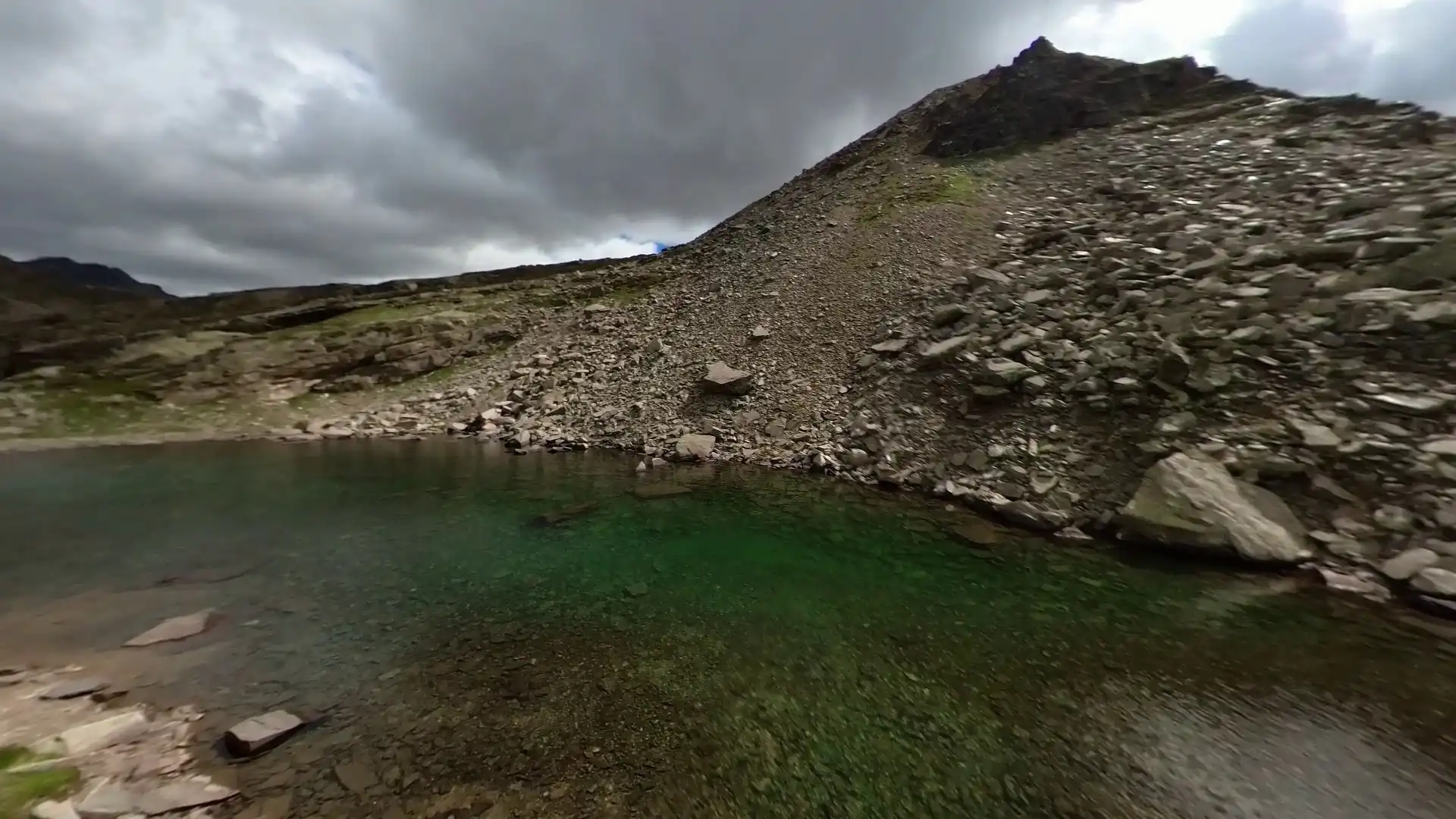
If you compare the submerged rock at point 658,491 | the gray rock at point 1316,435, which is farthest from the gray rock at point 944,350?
the submerged rock at point 658,491

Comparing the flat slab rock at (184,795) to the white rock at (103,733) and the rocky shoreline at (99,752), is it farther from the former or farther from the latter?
the white rock at (103,733)

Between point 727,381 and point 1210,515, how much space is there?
18.6 metres

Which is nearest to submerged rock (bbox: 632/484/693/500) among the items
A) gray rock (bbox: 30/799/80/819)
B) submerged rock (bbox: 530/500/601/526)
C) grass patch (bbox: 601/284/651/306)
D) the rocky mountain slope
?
submerged rock (bbox: 530/500/601/526)

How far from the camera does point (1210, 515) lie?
12.1 m

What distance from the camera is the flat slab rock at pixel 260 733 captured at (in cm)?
648

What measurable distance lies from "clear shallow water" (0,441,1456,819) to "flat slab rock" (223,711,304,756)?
0.88 ft

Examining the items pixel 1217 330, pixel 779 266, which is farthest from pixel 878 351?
pixel 779 266

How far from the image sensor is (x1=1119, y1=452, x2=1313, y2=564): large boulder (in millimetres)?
11438

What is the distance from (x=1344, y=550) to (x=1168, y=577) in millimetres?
3260

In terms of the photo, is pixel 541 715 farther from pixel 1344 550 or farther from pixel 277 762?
pixel 1344 550

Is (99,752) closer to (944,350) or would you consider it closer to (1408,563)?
(1408,563)

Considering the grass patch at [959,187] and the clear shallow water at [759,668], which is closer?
the clear shallow water at [759,668]

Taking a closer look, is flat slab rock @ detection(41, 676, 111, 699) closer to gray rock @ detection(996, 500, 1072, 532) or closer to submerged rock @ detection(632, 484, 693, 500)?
submerged rock @ detection(632, 484, 693, 500)

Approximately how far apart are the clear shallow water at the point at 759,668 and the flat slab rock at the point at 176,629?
355 mm
